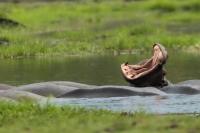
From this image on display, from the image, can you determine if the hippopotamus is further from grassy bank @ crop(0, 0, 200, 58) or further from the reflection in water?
grassy bank @ crop(0, 0, 200, 58)

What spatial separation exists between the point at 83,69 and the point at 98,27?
16162 mm

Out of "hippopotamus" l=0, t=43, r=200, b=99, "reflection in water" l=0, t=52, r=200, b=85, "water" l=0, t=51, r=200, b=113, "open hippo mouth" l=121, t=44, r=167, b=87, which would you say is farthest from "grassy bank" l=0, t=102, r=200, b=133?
"reflection in water" l=0, t=52, r=200, b=85

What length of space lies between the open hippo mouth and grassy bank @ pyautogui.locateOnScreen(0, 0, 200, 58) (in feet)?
36.3

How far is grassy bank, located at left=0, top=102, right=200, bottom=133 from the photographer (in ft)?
34.9

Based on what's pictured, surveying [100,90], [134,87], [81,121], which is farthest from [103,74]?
[81,121]

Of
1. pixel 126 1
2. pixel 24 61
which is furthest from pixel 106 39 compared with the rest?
pixel 126 1

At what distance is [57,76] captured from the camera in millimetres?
23000

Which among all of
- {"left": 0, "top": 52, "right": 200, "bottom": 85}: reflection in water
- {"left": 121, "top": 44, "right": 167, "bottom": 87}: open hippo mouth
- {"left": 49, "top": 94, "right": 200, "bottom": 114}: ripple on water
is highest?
{"left": 121, "top": 44, "right": 167, "bottom": 87}: open hippo mouth

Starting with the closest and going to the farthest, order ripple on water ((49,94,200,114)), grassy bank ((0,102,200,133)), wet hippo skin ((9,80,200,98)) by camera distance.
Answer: grassy bank ((0,102,200,133)) → ripple on water ((49,94,200,114)) → wet hippo skin ((9,80,200,98))

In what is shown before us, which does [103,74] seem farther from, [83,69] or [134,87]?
[134,87]

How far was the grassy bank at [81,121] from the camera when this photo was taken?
418 inches

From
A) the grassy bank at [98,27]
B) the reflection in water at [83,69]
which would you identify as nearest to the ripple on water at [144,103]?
the reflection in water at [83,69]

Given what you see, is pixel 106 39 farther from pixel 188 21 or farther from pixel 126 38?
pixel 188 21

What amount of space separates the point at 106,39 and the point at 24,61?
6.86 m
